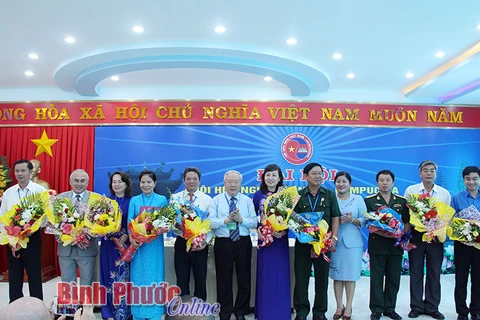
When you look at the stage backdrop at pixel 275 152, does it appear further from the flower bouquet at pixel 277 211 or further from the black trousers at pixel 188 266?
the flower bouquet at pixel 277 211

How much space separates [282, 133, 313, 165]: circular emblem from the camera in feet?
18.6

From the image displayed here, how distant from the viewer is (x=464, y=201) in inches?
132

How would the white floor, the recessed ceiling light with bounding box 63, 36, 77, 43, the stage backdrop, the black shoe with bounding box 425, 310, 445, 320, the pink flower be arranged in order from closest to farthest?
the pink flower < the black shoe with bounding box 425, 310, 445, 320 < the white floor < the recessed ceiling light with bounding box 63, 36, 77, 43 < the stage backdrop

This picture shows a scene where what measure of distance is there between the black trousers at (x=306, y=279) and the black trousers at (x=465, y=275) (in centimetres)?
129

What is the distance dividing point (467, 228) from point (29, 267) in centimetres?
394

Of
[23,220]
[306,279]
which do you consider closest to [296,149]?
[306,279]

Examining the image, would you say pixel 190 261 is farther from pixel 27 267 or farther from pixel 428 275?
pixel 428 275

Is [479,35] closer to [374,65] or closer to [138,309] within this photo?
[374,65]

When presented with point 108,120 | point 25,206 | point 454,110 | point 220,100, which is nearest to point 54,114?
point 108,120

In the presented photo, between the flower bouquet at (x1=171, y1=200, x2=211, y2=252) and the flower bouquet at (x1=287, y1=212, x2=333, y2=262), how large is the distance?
0.73 m

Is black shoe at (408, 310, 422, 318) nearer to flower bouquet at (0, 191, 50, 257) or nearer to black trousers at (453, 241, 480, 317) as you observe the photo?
black trousers at (453, 241, 480, 317)

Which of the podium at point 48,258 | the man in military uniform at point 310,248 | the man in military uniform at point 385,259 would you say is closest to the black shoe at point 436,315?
the man in military uniform at point 385,259

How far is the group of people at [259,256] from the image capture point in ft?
10.3

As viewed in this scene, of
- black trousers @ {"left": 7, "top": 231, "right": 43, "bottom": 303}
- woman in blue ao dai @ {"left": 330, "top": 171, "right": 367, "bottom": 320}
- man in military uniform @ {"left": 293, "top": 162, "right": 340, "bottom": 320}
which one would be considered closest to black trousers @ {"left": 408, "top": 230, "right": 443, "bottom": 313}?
woman in blue ao dai @ {"left": 330, "top": 171, "right": 367, "bottom": 320}
